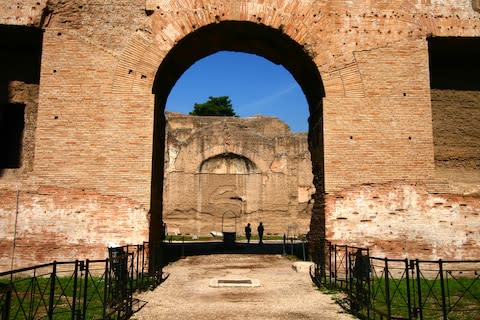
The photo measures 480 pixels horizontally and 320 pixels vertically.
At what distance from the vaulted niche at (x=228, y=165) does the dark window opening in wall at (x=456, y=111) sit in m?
16.4

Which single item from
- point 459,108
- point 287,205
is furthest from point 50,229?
point 287,205

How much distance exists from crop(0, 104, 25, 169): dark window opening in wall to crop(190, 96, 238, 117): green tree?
113 feet

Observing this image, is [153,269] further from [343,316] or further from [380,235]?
[380,235]

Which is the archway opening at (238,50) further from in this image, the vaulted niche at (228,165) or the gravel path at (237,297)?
the vaulted niche at (228,165)

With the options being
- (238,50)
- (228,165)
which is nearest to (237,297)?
(238,50)

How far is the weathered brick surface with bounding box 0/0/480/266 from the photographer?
28.8ft

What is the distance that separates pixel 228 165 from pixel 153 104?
59.4 feet

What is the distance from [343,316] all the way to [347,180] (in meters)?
3.92

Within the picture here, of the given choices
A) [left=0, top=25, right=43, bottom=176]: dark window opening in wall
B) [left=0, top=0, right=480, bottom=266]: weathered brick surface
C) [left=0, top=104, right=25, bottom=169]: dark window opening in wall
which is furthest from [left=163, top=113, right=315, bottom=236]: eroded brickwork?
[left=0, top=0, right=480, bottom=266]: weathered brick surface

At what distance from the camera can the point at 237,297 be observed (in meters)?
6.89

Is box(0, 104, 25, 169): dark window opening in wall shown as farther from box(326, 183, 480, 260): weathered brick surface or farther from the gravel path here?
box(326, 183, 480, 260): weathered brick surface

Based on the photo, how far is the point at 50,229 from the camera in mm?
8680

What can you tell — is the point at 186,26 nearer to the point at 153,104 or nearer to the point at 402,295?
the point at 153,104

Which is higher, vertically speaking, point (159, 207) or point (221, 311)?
point (159, 207)
